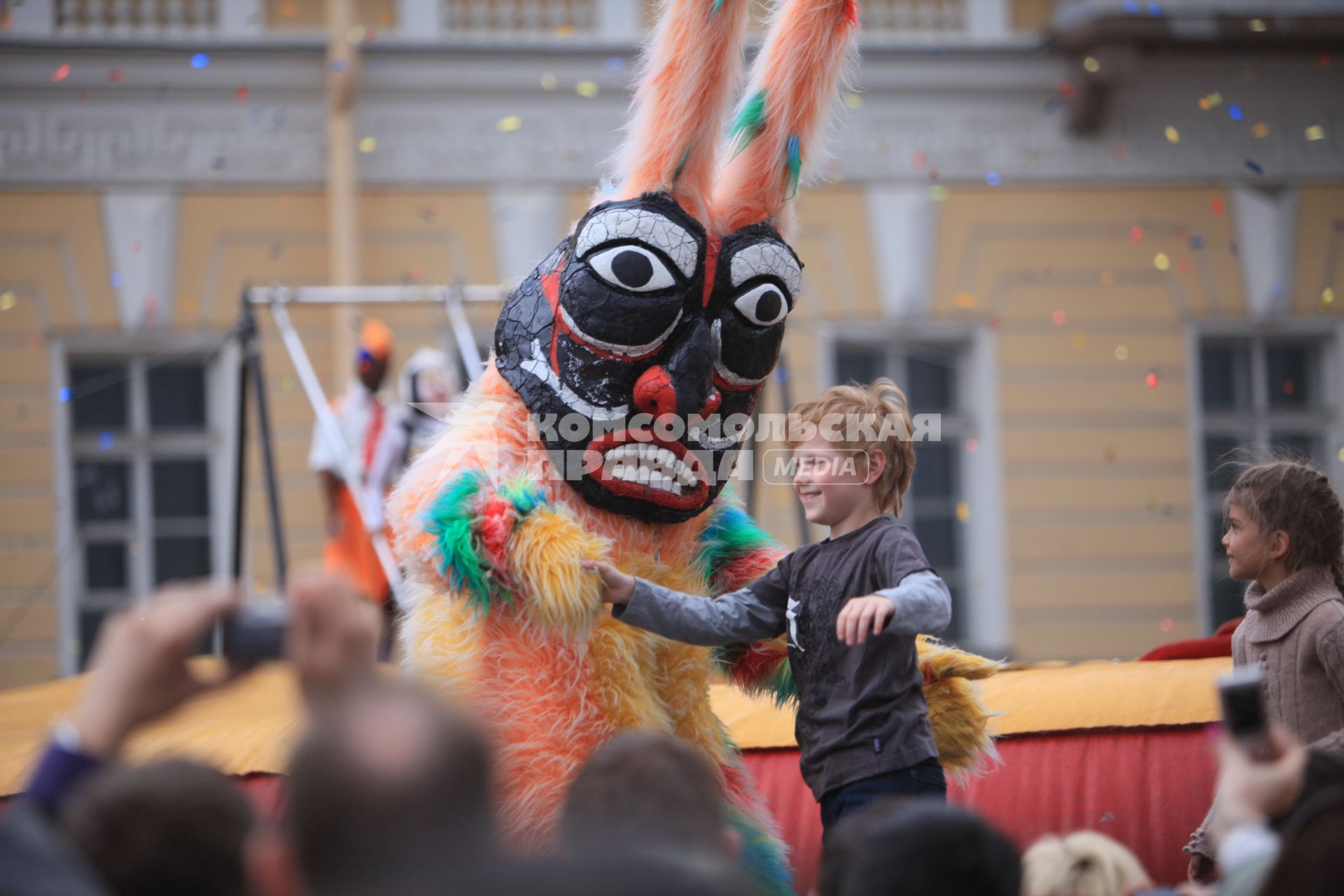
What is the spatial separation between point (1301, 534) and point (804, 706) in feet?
3.15

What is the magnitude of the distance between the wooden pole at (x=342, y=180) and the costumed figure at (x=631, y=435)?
4.65 metres

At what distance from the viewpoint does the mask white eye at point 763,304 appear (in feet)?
8.36

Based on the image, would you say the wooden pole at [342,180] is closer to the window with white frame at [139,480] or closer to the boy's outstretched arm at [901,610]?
the window with white frame at [139,480]

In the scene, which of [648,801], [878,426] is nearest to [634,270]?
[878,426]

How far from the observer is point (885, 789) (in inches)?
87.9

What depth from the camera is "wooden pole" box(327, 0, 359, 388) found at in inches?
279

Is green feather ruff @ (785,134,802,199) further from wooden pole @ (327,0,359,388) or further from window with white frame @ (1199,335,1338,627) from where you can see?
window with white frame @ (1199,335,1338,627)

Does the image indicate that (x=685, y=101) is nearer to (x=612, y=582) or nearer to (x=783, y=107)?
(x=783, y=107)

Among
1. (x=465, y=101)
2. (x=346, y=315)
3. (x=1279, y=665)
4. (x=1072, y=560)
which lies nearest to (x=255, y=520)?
(x=346, y=315)

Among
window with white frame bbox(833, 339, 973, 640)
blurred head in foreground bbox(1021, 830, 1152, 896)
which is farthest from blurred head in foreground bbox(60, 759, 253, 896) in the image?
window with white frame bbox(833, 339, 973, 640)

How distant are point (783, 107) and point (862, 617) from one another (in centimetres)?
102

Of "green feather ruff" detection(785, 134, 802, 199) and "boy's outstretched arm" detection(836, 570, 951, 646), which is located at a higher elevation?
"green feather ruff" detection(785, 134, 802, 199)

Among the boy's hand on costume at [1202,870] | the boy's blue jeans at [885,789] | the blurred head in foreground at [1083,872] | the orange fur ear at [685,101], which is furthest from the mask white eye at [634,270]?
the boy's hand on costume at [1202,870]

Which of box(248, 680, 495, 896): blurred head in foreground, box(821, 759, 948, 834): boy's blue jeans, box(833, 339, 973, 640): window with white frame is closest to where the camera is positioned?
box(248, 680, 495, 896): blurred head in foreground
